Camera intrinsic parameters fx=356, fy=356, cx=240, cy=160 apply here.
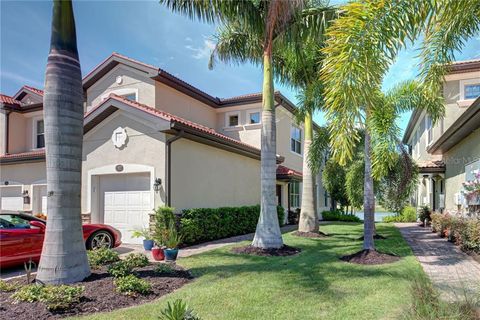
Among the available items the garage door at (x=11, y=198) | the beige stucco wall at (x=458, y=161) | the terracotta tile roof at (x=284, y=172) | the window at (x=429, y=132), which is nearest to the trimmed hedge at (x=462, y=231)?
the beige stucco wall at (x=458, y=161)

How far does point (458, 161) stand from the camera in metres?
15.1

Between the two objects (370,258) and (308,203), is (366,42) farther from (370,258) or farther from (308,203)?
(308,203)

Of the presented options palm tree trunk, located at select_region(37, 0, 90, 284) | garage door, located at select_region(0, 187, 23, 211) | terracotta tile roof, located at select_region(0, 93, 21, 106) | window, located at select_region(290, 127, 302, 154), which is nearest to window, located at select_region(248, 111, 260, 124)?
window, located at select_region(290, 127, 302, 154)

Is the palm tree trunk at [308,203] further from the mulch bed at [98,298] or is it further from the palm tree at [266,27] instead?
the mulch bed at [98,298]

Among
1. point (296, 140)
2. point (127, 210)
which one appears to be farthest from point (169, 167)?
point (296, 140)

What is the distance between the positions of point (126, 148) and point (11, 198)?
8676mm

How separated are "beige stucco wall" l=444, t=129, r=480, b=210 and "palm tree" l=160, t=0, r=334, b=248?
7.15 m

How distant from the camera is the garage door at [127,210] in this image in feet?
41.3

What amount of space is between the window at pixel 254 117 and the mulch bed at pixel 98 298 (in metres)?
13.2

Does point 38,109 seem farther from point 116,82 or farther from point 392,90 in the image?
point 392,90

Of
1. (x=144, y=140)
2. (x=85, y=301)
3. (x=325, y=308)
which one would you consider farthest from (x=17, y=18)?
(x=325, y=308)

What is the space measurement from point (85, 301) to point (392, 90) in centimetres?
975

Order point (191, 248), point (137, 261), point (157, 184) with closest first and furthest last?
point (137, 261) < point (191, 248) < point (157, 184)

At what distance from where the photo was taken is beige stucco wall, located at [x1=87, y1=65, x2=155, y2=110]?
16141 millimetres
